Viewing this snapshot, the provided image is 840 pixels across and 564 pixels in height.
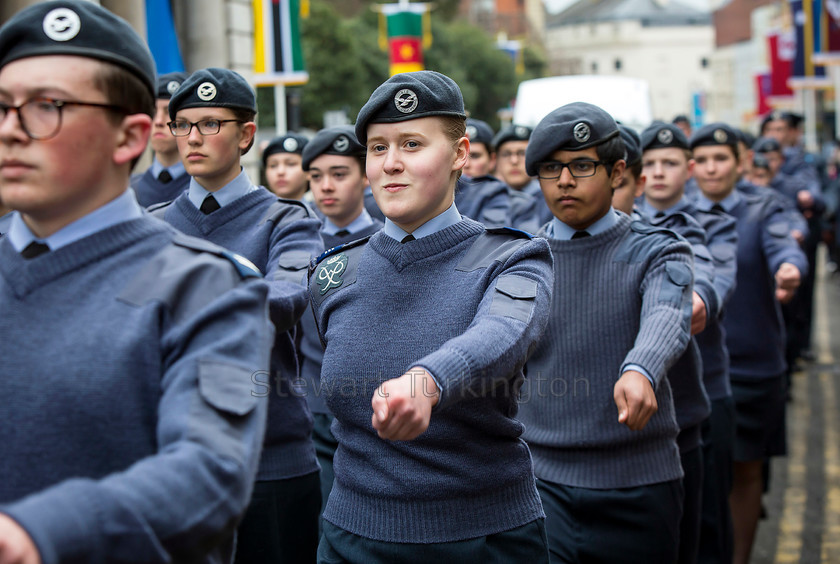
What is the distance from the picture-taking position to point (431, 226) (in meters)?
3.23

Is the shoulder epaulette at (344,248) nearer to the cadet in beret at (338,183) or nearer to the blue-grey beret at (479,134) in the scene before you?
the cadet in beret at (338,183)

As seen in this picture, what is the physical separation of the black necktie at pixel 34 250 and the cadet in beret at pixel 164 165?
11.1 ft

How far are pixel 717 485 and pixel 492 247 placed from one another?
11.0 feet

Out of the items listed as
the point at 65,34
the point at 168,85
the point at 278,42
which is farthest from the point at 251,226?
the point at 278,42

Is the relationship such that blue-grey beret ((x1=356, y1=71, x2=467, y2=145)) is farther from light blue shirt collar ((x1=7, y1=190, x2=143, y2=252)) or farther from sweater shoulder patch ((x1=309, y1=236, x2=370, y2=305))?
light blue shirt collar ((x1=7, y1=190, x2=143, y2=252))

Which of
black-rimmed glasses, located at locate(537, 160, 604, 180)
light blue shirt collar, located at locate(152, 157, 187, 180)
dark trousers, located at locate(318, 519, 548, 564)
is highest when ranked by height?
light blue shirt collar, located at locate(152, 157, 187, 180)

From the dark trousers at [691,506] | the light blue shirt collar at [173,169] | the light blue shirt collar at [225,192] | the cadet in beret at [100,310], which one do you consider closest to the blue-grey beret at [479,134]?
the light blue shirt collar at [173,169]

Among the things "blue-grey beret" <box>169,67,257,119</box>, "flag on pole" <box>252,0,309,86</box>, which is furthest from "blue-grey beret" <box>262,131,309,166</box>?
"flag on pole" <box>252,0,309,86</box>

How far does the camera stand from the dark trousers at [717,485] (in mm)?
5727

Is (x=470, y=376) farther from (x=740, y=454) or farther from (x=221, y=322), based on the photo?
(x=740, y=454)

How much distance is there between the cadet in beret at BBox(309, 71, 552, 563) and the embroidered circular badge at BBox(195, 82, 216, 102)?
3.76ft

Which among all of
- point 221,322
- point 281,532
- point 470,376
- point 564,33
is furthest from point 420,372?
point 564,33

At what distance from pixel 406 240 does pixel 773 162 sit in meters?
10.9

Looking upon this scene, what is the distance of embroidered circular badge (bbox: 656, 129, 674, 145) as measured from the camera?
6457 mm
